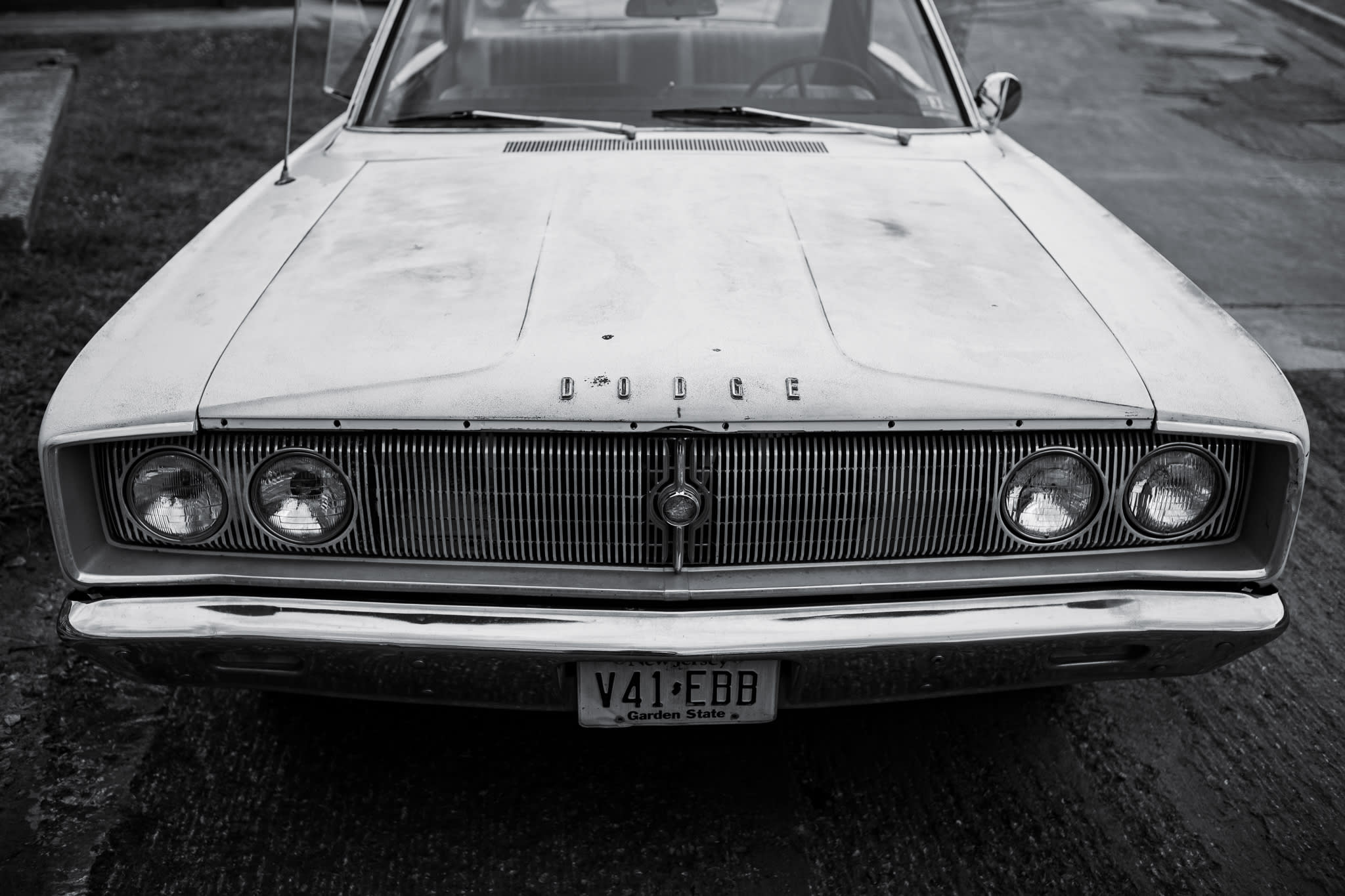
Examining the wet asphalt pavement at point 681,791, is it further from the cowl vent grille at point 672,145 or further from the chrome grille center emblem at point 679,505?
the cowl vent grille at point 672,145

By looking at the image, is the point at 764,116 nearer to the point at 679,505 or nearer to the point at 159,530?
the point at 679,505

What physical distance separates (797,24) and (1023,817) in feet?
7.78

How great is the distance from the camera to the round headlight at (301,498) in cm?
204

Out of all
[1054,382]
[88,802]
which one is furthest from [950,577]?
[88,802]

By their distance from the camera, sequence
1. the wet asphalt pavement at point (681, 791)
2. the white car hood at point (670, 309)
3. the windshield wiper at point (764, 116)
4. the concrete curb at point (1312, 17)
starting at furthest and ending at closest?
1. the concrete curb at point (1312, 17)
2. the windshield wiper at point (764, 116)
3. the wet asphalt pavement at point (681, 791)
4. the white car hood at point (670, 309)

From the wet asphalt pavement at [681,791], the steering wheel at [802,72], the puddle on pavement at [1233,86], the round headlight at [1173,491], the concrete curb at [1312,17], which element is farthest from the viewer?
the concrete curb at [1312,17]

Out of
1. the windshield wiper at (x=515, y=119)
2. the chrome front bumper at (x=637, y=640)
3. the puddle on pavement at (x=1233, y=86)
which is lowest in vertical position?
the puddle on pavement at (x=1233, y=86)

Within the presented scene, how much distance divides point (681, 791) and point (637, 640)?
0.64 meters

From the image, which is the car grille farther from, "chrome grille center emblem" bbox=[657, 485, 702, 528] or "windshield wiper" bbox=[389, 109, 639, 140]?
"windshield wiper" bbox=[389, 109, 639, 140]

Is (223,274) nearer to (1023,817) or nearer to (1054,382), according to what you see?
(1054,382)

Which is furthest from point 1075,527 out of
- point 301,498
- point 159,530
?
point 159,530

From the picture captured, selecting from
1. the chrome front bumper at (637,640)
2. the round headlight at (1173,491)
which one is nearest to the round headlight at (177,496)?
the chrome front bumper at (637,640)

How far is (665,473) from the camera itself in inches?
78.8

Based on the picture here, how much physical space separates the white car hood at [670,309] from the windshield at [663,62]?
1.54 ft
